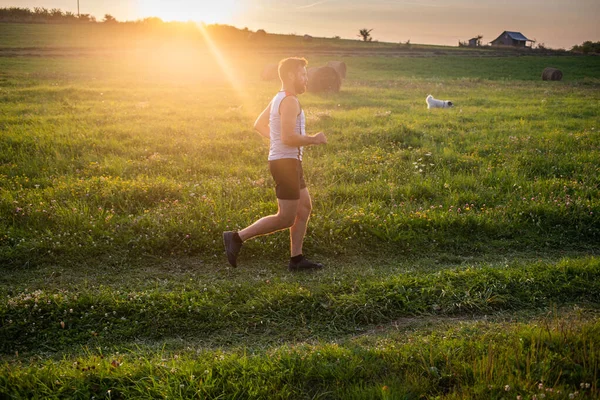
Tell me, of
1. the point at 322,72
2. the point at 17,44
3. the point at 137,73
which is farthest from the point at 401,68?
the point at 17,44

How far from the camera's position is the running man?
513cm

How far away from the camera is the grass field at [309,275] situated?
3.47m

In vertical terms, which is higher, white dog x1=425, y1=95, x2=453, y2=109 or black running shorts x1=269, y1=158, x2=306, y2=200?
white dog x1=425, y1=95, x2=453, y2=109

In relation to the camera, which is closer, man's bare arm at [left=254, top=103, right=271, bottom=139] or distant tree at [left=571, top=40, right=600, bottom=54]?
man's bare arm at [left=254, top=103, right=271, bottom=139]

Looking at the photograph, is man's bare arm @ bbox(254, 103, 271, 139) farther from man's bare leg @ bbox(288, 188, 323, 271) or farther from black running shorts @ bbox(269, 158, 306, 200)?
man's bare leg @ bbox(288, 188, 323, 271)

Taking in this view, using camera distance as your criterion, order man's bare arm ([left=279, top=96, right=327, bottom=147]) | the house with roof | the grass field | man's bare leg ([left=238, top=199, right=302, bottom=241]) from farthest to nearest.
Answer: the house with roof → man's bare leg ([left=238, top=199, right=302, bottom=241]) → man's bare arm ([left=279, top=96, right=327, bottom=147]) → the grass field

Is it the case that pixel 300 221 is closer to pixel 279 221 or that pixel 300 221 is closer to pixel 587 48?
pixel 279 221

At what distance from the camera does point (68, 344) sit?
429cm

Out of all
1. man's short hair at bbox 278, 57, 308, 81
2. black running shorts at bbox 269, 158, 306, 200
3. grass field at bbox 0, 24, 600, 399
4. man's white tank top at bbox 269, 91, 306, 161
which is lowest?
grass field at bbox 0, 24, 600, 399

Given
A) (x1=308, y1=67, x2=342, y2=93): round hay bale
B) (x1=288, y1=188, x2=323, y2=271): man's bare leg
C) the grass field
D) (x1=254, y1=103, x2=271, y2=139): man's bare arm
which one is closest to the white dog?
the grass field

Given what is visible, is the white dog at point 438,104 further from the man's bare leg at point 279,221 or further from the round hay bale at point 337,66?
the man's bare leg at point 279,221

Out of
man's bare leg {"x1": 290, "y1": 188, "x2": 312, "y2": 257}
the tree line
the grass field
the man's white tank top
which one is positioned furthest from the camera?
the tree line

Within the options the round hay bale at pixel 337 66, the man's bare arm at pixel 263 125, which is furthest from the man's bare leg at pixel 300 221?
the round hay bale at pixel 337 66

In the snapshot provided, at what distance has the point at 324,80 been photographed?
2427 cm
